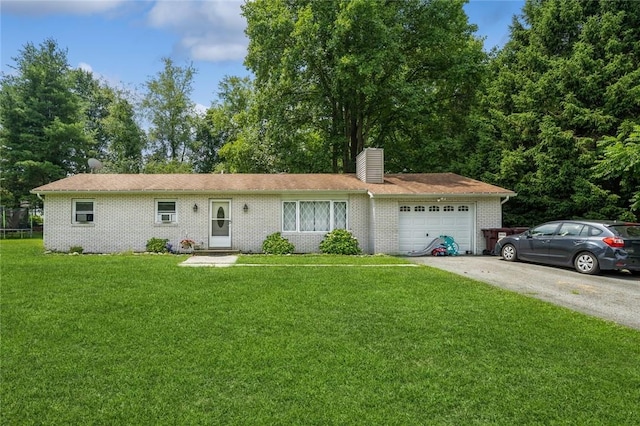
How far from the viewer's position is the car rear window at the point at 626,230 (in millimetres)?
10297

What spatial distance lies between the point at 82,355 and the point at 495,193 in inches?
557

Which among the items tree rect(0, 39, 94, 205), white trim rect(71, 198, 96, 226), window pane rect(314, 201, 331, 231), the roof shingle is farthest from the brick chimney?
tree rect(0, 39, 94, 205)

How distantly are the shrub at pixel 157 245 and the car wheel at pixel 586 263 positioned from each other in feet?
43.9

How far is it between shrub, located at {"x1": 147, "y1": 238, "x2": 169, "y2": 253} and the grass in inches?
285

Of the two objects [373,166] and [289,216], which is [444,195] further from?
[289,216]

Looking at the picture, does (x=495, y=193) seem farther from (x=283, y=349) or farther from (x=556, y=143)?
(x=283, y=349)

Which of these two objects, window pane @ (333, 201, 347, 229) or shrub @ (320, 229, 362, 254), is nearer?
shrub @ (320, 229, 362, 254)

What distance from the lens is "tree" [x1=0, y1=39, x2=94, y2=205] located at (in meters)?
26.8

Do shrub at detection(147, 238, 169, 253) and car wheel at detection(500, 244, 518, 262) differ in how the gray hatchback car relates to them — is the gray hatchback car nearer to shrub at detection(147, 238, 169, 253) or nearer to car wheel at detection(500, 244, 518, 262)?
car wheel at detection(500, 244, 518, 262)

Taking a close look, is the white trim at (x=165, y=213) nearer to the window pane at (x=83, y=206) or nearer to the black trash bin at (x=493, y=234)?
the window pane at (x=83, y=206)

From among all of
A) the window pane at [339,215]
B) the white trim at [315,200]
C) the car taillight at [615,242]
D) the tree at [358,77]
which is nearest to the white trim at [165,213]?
the white trim at [315,200]

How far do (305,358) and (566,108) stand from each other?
1774 centimetres

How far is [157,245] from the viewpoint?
1495 cm

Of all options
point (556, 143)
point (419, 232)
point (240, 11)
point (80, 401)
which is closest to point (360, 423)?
point (80, 401)
